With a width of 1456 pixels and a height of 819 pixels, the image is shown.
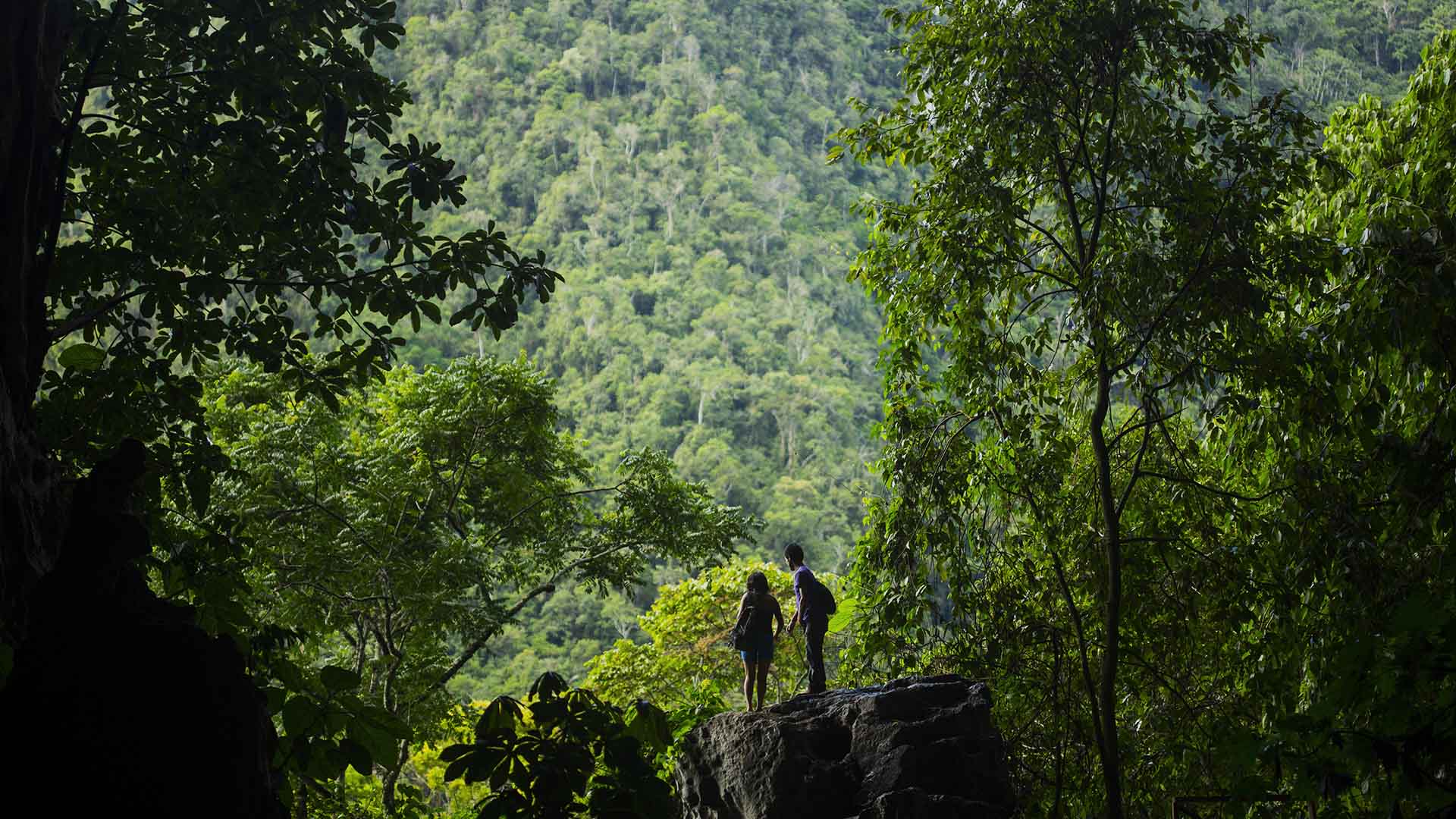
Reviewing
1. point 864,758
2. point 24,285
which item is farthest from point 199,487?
point 864,758

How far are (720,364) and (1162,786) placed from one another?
65028mm

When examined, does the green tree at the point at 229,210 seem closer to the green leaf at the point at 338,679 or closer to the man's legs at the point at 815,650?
the green leaf at the point at 338,679

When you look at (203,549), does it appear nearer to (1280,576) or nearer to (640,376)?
(1280,576)

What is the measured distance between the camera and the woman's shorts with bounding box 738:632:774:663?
723 cm

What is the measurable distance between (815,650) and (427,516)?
7.33 m

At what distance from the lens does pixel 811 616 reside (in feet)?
23.2

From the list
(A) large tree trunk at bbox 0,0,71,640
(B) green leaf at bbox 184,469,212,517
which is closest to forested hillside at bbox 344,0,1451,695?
(B) green leaf at bbox 184,469,212,517

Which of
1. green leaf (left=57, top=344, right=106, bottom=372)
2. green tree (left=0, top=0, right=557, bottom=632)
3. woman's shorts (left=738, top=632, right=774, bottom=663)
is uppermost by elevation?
green tree (left=0, top=0, right=557, bottom=632)

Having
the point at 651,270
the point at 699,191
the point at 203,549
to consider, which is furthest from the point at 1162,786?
the point at 699,191

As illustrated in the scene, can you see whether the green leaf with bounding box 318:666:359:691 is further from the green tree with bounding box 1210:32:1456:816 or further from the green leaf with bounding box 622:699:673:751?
the green tree with bounding box 1210:32:1456:816

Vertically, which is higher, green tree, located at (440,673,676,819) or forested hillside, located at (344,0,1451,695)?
forested hillside, located at (344,0,1451,695)

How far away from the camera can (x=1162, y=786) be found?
6340 millimetres

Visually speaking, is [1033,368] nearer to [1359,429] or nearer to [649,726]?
[1359,429]

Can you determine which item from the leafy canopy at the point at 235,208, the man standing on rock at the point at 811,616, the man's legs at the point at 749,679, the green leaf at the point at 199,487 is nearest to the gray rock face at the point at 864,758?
the man standing on rock at the point at 811,616
